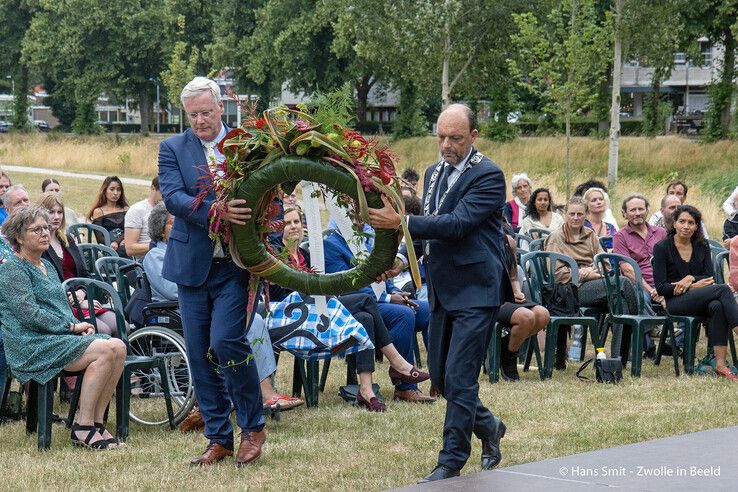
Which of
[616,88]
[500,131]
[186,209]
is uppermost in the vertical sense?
[616,88]

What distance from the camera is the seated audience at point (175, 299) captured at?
8008mm

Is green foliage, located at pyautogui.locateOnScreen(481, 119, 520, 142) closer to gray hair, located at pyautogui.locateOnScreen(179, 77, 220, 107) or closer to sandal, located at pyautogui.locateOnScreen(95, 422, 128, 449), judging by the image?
sandal, located at pyautogui.locateOnScreen(95, 422, 128, 449)

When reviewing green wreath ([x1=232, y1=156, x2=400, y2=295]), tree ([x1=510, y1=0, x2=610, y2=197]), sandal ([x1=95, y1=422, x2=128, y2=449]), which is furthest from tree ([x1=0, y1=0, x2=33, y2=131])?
green wreath ([x1=232, y1=156, x2=400, y2=295])

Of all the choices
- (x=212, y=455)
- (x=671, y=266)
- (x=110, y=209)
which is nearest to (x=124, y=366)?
(x=212, y=455)

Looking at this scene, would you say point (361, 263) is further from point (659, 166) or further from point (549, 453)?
point (659, 166)

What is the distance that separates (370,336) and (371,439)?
1.58 metres

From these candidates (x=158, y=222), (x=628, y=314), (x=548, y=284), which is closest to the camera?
(x=158, y=222)

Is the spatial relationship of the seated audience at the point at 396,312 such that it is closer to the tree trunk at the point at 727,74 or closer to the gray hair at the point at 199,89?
the gray hair at the point at 199,89

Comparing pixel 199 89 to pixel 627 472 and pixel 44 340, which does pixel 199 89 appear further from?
pixel 627 472

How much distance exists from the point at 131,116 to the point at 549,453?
9046cm

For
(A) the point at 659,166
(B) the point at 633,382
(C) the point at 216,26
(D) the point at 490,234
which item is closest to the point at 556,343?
(B) the point at 633,382

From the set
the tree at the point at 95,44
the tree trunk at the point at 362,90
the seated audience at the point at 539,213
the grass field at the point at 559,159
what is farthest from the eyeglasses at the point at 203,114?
the tree at the point at 95,44

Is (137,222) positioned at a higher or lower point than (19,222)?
lower

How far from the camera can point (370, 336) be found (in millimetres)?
8742
